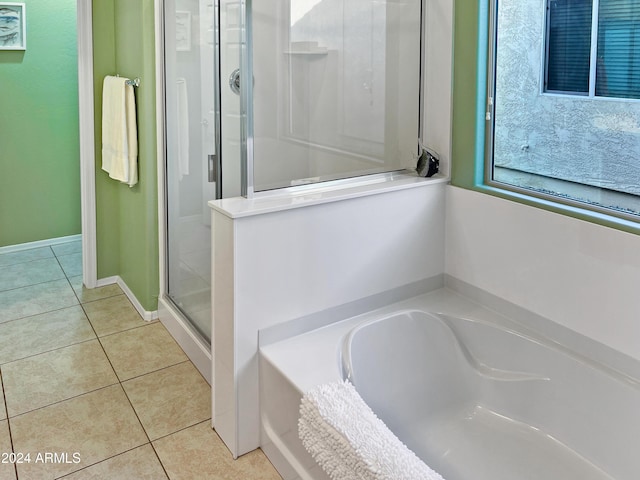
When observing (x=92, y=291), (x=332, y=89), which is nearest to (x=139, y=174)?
(x=92, y=291)

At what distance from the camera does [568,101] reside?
6.63 feet

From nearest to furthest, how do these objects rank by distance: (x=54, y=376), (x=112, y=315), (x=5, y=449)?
(x=5, y=449)
(x=54, y=376)
(x=112, y=315)

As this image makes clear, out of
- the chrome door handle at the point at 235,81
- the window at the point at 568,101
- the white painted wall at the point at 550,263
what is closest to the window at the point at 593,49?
the window at the point at 568,101

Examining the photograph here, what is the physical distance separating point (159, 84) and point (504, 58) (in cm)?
157

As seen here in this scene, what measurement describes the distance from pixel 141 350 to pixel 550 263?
1.87 metres

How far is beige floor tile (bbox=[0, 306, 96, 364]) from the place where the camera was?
282cm

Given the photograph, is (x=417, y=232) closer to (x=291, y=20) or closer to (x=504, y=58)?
(x=504, y=58)

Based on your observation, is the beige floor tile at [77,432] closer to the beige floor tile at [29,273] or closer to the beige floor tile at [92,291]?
the beige floor tile at [92,291]

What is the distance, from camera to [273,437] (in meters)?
2.07

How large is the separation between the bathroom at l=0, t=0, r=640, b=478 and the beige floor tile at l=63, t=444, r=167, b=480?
0.30 metres

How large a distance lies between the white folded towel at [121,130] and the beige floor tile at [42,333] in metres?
0.77

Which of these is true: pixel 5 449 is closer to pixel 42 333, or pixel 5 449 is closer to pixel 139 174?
pixel 42 333

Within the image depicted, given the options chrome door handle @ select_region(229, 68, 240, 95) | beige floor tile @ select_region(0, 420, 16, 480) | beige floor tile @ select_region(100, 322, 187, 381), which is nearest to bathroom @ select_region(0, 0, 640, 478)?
beige floor tile @ select_region(100, 322, 187, 381)

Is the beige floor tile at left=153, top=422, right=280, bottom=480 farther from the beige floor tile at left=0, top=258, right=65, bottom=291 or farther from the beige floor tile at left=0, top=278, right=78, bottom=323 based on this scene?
the beige floor tile at left=0, top=258, right=65, bottom=291
